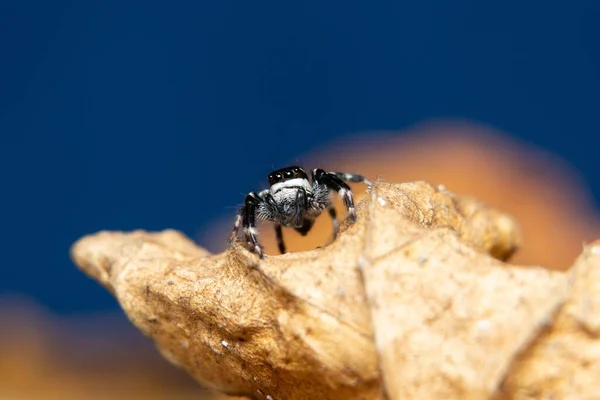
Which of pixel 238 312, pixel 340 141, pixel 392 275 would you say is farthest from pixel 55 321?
pixel 392 275

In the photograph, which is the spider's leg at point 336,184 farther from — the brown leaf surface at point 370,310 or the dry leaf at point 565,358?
the dry leaf at point 565,358

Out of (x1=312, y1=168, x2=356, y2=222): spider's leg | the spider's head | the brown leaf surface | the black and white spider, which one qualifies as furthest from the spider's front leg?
(x1=312, y1=168, x2=356, y2=222): spider's leg

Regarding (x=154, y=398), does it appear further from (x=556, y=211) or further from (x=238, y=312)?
(x=556, y=211)

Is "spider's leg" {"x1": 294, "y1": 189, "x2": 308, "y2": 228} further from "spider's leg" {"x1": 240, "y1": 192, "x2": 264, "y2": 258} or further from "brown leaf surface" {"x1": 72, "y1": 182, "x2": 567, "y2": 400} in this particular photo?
"brown leaf surface" {"x1": 72, "y1": 182, "x2": 567, "y2": 400}

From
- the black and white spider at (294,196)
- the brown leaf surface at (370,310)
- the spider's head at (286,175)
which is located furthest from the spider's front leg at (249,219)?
the brown leaf surface at (370,310)

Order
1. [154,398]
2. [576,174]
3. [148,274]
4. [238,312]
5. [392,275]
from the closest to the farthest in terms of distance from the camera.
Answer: [392,275] → [238,312] → [148,274] → [154,398] → [576,174]

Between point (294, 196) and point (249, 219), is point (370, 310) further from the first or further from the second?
point (294, 196)
